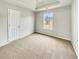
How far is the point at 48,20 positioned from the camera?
6.50m

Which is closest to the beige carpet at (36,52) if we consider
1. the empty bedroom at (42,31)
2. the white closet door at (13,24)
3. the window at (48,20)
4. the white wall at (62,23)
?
the empty bedroom at (42,31)

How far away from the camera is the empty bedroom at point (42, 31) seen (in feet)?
9.17

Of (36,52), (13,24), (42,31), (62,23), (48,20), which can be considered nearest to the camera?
(36,52)

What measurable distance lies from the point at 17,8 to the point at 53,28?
3.24m

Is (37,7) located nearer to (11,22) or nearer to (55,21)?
(55,21)

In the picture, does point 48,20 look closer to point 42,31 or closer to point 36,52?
point 42,31

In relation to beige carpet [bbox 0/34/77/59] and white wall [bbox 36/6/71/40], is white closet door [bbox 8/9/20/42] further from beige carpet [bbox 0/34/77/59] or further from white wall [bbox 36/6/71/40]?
white wall [bbox 36/6/71/40]

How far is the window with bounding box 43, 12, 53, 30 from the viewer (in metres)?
6.15

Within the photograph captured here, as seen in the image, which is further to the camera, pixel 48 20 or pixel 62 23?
pixel 48 20

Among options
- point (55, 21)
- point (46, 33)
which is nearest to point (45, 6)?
point (55, 21)

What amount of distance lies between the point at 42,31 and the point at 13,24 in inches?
129

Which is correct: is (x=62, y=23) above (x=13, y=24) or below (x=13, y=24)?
above

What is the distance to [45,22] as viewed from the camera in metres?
6.80

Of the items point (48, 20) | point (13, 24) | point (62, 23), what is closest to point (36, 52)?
point (13, 24)
